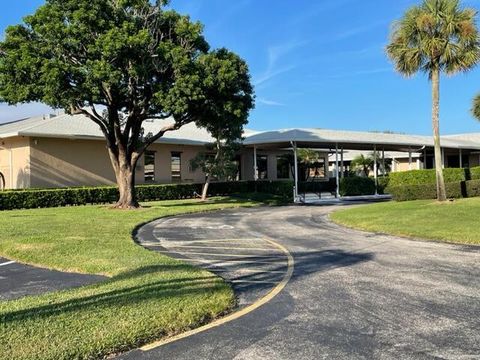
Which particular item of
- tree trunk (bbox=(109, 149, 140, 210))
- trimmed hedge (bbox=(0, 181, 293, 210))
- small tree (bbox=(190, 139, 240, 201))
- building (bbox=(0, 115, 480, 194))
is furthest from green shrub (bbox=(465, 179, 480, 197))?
tree trunk (bbox=(109, 149, 140, 210))

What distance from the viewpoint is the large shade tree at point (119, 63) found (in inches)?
744

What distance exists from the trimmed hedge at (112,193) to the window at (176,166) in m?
2.08

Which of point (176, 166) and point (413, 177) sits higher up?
point (176, 166)

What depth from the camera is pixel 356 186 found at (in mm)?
33625

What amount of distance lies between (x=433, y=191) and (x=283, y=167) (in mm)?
18027

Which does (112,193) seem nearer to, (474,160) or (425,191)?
(425,191)

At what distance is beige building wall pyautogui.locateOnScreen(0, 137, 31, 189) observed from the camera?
2516cm

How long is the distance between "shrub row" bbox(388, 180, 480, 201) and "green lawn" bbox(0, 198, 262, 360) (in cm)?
1612

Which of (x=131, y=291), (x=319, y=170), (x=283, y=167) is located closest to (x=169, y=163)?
(x=283, y=167)

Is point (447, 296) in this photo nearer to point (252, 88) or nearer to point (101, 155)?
point (252, 88)

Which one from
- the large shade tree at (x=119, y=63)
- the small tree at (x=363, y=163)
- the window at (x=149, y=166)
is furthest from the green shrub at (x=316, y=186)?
the large shade tree at (x=119, y=63)

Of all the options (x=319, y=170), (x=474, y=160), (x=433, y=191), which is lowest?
(x=433, y=191)

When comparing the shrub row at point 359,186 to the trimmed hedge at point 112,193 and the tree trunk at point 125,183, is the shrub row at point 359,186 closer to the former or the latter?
the trimmed hedge at point 112,193

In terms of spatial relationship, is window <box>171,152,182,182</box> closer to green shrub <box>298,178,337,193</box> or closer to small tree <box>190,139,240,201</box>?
small tree <box>190,139,240,201</box>
